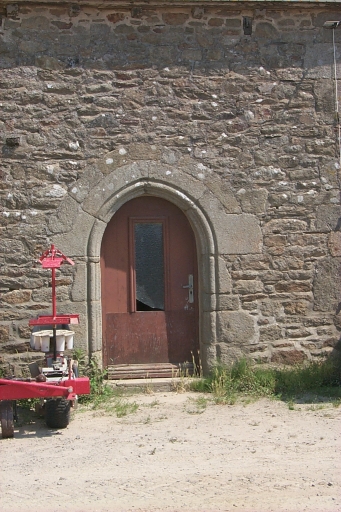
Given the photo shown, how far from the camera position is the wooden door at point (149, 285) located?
7.06 m

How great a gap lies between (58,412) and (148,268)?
2165 millimetres

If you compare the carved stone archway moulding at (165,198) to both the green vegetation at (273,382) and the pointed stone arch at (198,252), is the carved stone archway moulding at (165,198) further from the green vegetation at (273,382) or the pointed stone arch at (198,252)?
the green vegetation at (273,382)

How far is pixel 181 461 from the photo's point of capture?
4.61 meters

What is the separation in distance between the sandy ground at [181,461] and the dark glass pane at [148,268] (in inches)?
48.9

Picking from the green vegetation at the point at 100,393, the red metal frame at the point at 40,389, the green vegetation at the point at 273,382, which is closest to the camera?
the red metal frame at the point at 40,389

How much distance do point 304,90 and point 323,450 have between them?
4029 millimetres

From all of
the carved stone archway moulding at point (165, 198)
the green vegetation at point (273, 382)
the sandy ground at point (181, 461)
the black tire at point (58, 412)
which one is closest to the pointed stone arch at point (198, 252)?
the carved stone archway moulding at point (165, 198)

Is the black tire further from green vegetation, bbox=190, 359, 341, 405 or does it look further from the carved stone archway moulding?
green vegetation, bbox=190, 359, 341, 405

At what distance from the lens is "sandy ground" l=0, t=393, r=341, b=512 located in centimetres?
387

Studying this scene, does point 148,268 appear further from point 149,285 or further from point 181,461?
point 181,461

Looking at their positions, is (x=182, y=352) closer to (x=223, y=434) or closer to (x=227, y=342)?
(x=227, y=342)

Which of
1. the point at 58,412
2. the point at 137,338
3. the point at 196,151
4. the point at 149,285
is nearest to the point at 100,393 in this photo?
the point at 137,338

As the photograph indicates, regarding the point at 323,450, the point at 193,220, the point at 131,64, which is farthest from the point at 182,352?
the point at 131,64

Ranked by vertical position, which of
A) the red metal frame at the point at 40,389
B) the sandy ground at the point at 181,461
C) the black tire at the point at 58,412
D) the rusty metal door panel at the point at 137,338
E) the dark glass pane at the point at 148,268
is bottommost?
the sandy ground at the point at 181,461
